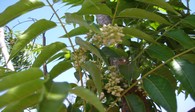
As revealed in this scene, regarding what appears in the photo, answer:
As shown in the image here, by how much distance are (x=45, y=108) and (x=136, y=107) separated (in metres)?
0.56

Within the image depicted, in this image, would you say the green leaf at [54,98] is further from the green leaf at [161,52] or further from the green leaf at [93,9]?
the green leaf at [161,52]

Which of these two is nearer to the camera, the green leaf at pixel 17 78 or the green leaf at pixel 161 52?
the green leaf at pixel 17 78

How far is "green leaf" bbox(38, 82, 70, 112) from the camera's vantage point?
44 centimetres

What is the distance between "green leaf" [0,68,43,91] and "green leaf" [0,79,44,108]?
0.09ft

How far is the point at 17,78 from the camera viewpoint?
0.53m

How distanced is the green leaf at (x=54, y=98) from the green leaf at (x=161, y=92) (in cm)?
Answer: 38

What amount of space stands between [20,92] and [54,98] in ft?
0.24

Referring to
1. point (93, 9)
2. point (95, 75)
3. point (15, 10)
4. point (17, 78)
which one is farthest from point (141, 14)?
point (17, 78)

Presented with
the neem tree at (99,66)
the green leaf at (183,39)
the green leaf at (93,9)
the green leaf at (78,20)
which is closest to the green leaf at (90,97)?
the neem tree at (99,66)

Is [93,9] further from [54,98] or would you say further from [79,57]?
[54,98]

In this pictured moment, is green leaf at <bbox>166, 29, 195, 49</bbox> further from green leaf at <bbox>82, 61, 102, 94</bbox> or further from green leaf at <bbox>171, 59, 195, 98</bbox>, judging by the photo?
green leaf at <bbox>82, 61, 102, 94</bbox>

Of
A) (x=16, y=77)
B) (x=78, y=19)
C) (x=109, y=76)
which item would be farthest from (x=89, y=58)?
(x=16, y=77)

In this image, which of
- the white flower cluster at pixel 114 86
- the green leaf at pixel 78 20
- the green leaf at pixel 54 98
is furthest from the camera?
the white flower cluster at pixel 114 86

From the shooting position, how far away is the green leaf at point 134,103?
955 millimetres
